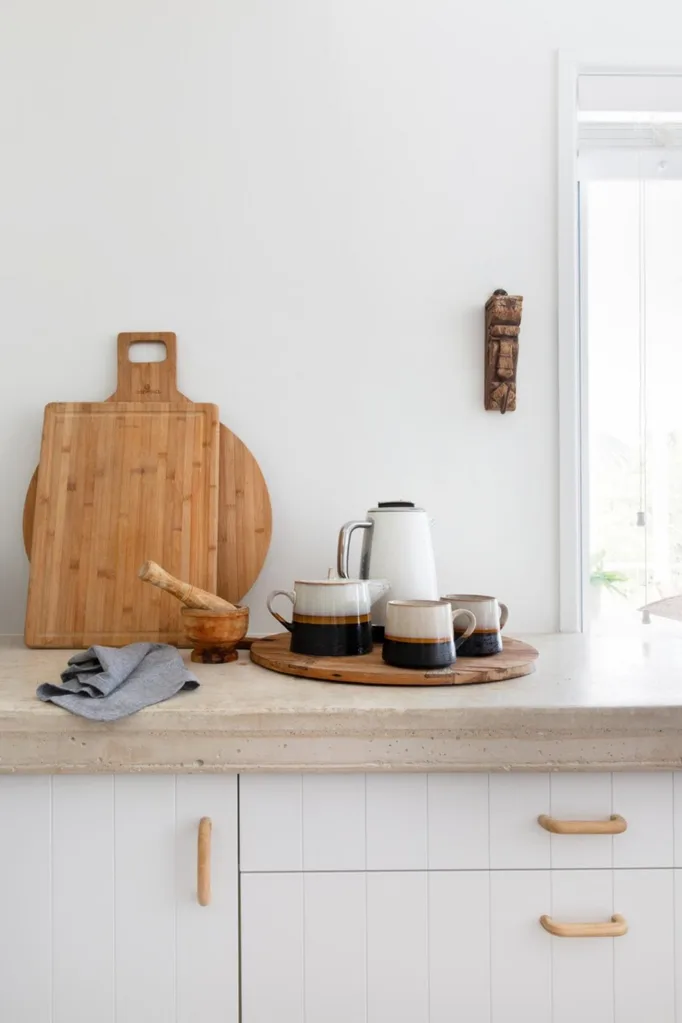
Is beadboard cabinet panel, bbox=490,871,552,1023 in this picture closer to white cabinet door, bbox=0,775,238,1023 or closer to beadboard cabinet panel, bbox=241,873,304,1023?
beadboard cabinet panel, bbox=241,873,304,1023

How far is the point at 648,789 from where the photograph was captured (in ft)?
3.20

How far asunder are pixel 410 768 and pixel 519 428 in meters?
0.80

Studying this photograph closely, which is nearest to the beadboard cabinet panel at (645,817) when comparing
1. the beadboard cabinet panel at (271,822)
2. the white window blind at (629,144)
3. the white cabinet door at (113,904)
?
the beadboard cabinet panel at (271,822)

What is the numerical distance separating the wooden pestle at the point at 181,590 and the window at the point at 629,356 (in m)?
0.80

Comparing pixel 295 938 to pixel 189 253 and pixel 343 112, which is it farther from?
pixel 343 112

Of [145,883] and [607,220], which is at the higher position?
[607,220]

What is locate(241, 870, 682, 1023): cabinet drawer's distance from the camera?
96 cm

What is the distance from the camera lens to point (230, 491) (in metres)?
1.46

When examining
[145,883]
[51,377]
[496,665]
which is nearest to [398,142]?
[51,377]

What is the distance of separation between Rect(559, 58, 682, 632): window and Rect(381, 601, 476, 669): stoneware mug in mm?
607

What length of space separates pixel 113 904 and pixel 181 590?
437mm

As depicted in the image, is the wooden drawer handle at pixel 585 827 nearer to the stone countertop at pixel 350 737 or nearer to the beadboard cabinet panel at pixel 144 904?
the stone countertop at pixel 350 737

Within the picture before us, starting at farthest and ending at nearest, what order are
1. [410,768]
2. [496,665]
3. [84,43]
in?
1. [84,43]
2. [496,665]
3. [410,768]

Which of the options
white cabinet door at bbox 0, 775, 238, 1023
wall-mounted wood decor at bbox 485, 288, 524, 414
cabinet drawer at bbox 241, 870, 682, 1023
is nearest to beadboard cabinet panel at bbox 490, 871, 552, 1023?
cabinet drawer at bbox 241, 870, 682, 1023
